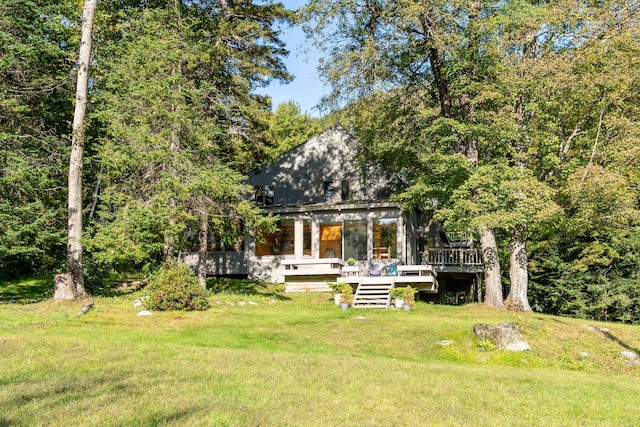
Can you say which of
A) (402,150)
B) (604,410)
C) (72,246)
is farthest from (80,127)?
(604,410)

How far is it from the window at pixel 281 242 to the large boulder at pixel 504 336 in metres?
15.2

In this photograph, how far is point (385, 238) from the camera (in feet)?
75.8

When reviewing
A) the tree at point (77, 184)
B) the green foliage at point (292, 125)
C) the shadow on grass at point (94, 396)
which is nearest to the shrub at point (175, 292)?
the tree at point (77, 184)

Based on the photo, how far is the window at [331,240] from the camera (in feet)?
79.0

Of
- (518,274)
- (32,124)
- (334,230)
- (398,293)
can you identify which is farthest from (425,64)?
(32,124)

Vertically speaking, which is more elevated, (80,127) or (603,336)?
(80,127)

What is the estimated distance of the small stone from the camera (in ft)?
31.8

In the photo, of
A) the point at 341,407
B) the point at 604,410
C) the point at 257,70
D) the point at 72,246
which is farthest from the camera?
the point at 257,70

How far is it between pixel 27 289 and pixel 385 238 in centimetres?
1514

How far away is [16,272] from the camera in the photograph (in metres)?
22.2

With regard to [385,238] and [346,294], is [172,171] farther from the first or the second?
[385,238]

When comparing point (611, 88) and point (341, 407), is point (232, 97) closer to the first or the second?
point (611, 88)

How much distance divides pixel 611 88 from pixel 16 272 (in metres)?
24.8

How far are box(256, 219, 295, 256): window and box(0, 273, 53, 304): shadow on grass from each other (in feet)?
31.8
